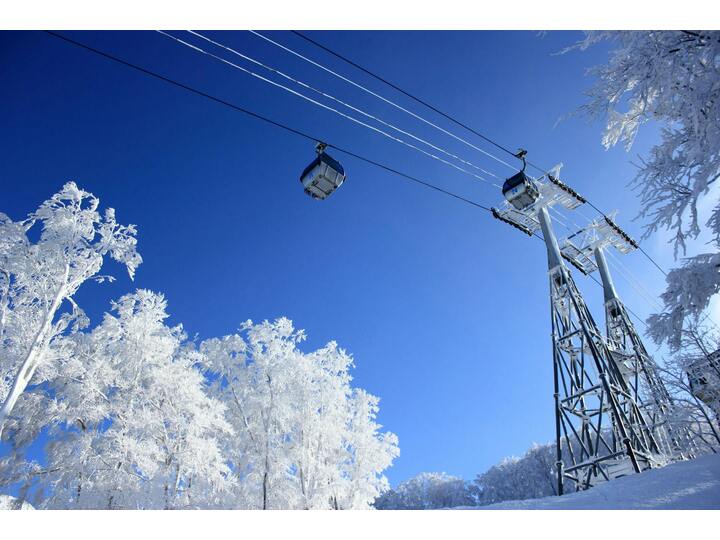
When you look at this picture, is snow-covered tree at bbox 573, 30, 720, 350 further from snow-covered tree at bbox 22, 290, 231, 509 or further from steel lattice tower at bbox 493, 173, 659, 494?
snow-covered tree at bbox 22, 290, 231, 509

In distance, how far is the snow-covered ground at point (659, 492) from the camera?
154 inches

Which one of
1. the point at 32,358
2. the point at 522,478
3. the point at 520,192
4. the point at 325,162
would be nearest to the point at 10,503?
the point at 32,358

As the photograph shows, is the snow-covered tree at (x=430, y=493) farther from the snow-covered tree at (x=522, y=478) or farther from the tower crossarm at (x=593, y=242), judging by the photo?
the tower crossarm at (x=593, y=242)

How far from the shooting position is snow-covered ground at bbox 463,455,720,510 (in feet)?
12.8

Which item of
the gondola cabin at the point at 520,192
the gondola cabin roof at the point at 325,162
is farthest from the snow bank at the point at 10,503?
the gondola cabin at the point at 520,192

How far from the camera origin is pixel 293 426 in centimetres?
1791

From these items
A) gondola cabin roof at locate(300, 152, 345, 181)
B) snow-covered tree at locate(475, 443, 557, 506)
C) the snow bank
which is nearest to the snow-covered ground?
gondola cabin roof at locate(300, 152, 345, 181)

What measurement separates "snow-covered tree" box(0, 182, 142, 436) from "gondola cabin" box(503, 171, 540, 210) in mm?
11395

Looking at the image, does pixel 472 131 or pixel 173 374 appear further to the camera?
pixel 173 374

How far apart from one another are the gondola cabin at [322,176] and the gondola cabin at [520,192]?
219 inches
